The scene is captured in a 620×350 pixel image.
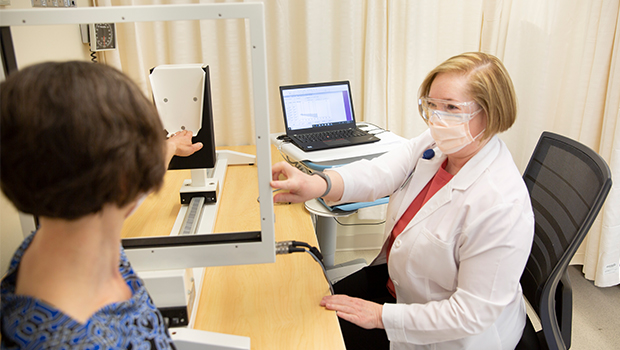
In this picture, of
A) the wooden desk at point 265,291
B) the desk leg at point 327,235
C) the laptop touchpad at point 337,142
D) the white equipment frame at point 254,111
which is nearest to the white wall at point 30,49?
the white equipment frame at point 254,111

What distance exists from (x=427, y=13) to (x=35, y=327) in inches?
85.3

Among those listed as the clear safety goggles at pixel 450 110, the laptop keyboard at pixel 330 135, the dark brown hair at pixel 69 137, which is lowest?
the laptop keyboard at pixel 330 135

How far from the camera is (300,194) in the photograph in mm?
1165

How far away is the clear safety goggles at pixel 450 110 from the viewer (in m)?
1.06

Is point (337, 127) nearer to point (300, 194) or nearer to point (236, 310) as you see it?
point (300, 194)

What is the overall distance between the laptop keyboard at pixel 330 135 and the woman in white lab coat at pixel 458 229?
58 cm

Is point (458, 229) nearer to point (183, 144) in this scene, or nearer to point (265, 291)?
point (265, 291)

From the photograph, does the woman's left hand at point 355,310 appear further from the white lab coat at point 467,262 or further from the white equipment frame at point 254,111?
the white equipment frame at point 254,111

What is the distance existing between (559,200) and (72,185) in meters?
1.15

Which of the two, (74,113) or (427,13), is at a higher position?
(427,13)

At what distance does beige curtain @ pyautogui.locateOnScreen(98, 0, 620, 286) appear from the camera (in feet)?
6.53

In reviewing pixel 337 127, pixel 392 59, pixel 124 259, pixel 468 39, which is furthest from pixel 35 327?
pixel 468 39

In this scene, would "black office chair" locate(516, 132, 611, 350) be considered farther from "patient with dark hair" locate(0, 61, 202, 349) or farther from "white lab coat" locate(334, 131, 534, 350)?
"patient with dark hair" locate(0, 61, 202, 349)

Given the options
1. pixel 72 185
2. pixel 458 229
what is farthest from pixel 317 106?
pixel 72 185
